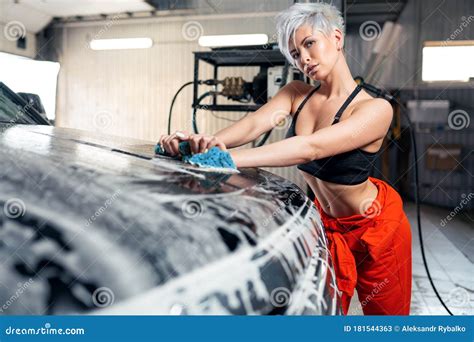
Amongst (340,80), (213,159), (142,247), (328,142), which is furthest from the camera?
(340,80)

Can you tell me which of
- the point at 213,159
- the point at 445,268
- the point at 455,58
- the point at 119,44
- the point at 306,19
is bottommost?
the point at 445,268

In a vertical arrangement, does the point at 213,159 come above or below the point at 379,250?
above

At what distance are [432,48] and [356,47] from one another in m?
2.74

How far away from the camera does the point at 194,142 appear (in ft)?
2.69

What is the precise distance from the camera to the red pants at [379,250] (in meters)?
1.09

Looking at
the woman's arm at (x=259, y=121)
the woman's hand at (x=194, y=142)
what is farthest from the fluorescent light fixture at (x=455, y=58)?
the woman's hand at (x=194, y=142)

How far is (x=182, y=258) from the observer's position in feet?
1.21

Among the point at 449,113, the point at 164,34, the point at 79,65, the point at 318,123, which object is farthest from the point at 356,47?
the point at 318,123

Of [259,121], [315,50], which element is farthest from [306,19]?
[259,121]

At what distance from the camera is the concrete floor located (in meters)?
2.04

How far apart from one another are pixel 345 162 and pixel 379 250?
241mm

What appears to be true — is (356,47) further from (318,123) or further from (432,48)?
(318,123)

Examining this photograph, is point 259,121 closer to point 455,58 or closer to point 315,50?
point 315,50

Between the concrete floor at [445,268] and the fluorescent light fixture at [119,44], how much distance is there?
12.6 feet
